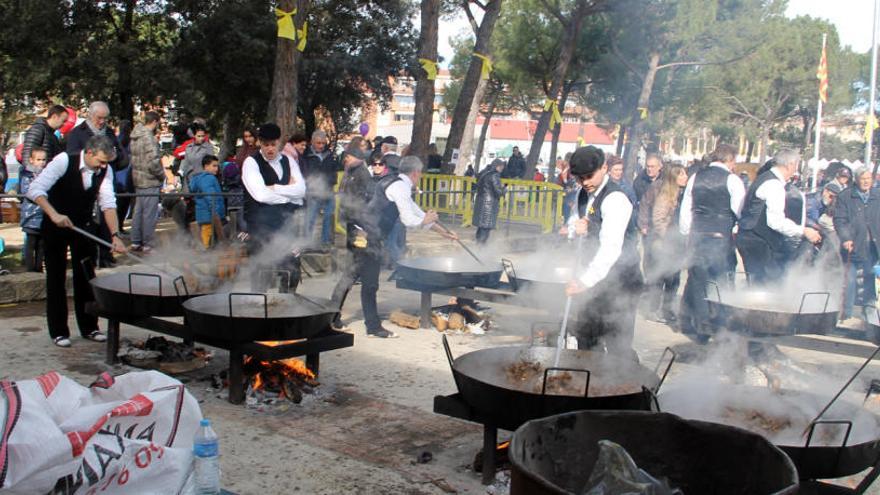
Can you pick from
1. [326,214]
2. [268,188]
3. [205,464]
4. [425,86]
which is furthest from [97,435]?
[425,86]

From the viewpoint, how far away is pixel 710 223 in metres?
8.07

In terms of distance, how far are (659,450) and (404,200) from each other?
4.67 meters

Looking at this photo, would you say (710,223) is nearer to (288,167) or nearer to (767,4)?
(288,167)

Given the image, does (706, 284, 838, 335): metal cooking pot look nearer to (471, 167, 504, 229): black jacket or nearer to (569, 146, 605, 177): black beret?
(569, 146, 605, 177): black beret

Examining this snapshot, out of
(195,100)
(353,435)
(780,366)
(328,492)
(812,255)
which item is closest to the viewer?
(328,492)

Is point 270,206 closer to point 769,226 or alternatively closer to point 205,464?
point 205,464

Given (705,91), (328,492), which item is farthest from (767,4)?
(328,492)

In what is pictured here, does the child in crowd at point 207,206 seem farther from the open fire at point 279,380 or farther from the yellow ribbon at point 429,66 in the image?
the yellow ribbon at point 429,66

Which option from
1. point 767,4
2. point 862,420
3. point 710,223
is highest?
point 767,4

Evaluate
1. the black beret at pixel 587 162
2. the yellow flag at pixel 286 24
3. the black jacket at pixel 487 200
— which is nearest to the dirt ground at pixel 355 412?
the black beret at pixel 587 162

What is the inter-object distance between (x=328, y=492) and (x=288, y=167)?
379 cm

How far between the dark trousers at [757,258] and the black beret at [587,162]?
3.59 meters

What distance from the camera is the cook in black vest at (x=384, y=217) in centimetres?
739

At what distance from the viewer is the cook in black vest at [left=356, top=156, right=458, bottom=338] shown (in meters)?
7.39
